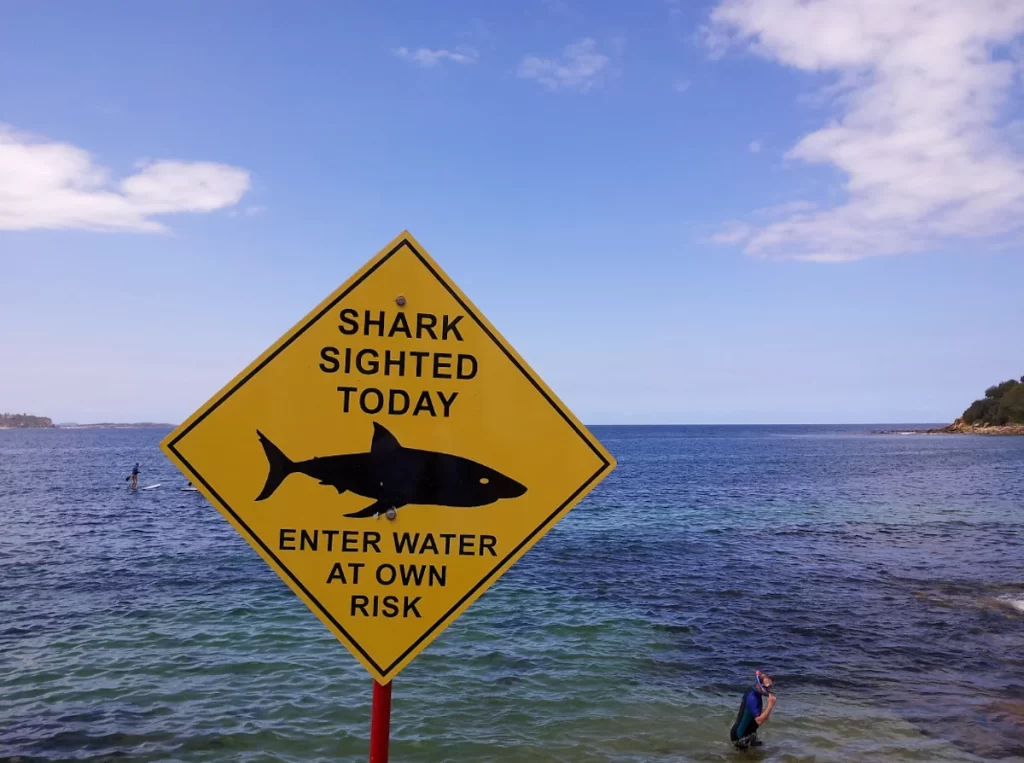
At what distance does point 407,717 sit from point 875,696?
9.17m

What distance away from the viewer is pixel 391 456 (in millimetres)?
2551

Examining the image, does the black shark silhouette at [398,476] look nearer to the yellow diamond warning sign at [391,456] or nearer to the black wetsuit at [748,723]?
the yellow diamond warning sign at [391,456]

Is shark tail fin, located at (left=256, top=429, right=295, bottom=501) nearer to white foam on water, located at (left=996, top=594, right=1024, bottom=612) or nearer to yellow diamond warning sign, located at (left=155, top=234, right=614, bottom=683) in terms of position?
yellow diamond warning sign, located at (left=155, top=234, right=614, bottom=683)

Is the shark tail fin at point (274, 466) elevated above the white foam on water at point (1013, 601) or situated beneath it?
elevated above

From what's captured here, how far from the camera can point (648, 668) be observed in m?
15.5

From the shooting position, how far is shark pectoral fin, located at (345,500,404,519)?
2541 mm

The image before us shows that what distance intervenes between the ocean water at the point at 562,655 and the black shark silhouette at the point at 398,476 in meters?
10.2

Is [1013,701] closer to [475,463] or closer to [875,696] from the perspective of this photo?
[875,696]

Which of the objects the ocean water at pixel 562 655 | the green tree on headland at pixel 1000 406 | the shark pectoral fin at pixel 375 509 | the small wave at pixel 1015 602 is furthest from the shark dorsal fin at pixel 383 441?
the green tree on headland at pixel 1000 406

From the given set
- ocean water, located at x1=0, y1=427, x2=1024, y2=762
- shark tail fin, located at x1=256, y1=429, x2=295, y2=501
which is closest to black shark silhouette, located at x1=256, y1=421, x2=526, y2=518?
shark tail fin, located at x1=256, y1=429, x2=295, y2=501

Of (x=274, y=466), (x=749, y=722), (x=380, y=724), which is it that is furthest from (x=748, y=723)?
(x=274, y=466)

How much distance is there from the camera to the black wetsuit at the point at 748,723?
1158 centimetres

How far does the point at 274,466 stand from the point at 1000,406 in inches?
7282

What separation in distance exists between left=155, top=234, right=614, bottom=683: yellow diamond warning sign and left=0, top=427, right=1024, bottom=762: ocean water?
10.1m
